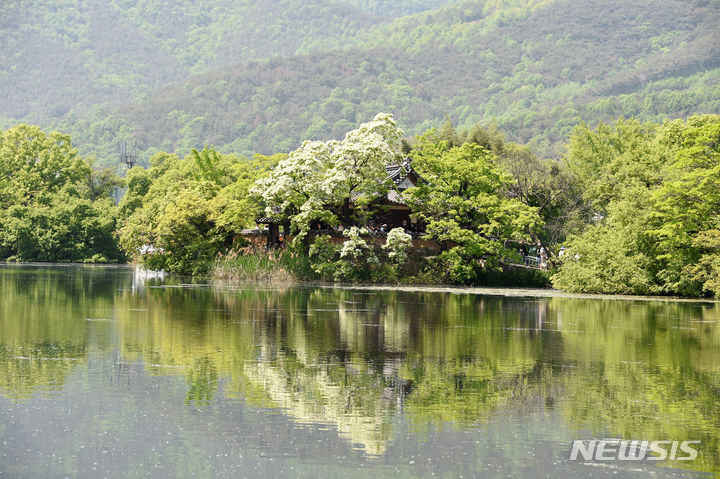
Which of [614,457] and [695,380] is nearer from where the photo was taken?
[614,457]

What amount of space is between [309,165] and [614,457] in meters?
43.7

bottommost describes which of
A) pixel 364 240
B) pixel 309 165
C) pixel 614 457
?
pixel 614 457

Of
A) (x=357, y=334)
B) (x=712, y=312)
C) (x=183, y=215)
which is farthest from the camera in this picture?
(x=183, y=215)

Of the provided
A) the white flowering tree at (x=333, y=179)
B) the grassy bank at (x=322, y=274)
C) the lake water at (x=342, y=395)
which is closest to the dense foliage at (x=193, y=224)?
the grassy bank at (x=322, y=274)

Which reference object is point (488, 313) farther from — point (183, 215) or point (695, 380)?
point (183, 215)

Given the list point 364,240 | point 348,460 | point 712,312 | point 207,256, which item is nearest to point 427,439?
point 348,460

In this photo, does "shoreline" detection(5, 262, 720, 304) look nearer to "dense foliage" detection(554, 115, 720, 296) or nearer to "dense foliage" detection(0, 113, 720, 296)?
"dense foliage" detection(554, 115, 720, 296)

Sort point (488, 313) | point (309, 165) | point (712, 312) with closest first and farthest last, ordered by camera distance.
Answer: point (488, 313) < point (712, 312) < point (309, 165)

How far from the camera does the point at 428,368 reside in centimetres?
1666

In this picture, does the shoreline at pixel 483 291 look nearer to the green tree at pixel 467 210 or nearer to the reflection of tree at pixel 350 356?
the green tree at pixel 467 210

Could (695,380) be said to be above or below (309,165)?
below

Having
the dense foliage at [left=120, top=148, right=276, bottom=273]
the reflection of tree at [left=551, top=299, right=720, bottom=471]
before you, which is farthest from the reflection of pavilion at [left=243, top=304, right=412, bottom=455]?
the dense foliage at [left=120, top=148, right=276, bottom=273]

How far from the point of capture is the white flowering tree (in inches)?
2062

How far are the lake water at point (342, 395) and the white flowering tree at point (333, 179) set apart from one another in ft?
84.8
